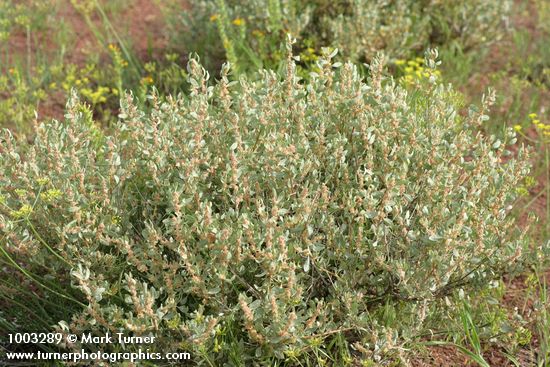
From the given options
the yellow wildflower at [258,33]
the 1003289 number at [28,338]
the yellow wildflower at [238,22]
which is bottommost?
the 1003289 number at [28,338]

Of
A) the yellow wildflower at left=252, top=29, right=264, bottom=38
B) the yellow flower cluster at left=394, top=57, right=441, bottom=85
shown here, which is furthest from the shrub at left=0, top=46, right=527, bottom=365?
the yellow wildflower at left=252, top=29, right=264, bottom=38

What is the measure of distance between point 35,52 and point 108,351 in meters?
3.44

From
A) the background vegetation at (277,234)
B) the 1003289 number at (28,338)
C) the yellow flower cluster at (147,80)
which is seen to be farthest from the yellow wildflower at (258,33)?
the 1003289 number at (28,338)

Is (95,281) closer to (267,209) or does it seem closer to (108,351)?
(108,351)

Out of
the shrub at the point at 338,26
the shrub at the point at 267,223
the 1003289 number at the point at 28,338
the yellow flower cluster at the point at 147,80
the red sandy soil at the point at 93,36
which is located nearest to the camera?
the shrub at the point at 267,223

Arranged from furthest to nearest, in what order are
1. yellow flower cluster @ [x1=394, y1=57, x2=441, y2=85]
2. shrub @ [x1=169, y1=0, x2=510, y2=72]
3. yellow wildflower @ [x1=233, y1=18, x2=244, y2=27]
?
1. shrub @ [x1=169, y1=0, x2=510, y2=72]
2. yellow wildflower @ [x1=233, y1=18, x2=244, y2=27]
3. yellow flower cluster @ [x1=394, y1=57, x2=441, y2=85]

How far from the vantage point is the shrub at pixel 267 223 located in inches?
94.3

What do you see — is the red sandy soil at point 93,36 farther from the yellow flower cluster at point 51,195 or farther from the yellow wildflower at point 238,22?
the yellow flower cluster at point 51,195

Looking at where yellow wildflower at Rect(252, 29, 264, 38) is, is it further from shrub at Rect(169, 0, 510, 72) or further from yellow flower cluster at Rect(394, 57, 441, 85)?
yellow flower cluster at Rect(394, 57, 441, 85)

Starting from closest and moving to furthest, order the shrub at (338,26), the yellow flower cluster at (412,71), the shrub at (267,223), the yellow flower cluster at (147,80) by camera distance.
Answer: the shrub at (267,223) < the yellow flower cluster at (412,71) < the yellow flower cluster at (147,80) < the shrub at (338,26)

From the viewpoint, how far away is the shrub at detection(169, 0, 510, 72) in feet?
15.6

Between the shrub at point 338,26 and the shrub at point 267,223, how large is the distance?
5.80 feet

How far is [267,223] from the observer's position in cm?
229

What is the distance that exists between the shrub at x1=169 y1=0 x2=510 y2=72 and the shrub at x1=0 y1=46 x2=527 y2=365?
177cm
